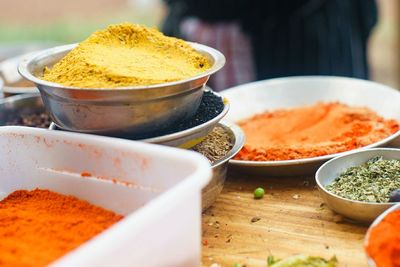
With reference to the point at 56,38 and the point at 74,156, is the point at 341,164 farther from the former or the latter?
the point at 56,38

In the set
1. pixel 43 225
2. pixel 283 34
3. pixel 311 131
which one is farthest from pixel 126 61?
pixel 283 34

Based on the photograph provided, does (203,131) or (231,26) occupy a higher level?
(203,131)

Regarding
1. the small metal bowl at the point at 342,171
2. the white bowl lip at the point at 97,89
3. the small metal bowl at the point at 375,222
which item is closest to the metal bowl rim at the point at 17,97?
the white bowl lip at the point at 97,89

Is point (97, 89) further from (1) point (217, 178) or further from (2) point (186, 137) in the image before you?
(1) point (217, 178)

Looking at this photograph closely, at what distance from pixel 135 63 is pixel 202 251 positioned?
0.47 m

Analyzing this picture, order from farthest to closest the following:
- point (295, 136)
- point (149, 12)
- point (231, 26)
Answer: point (149, 12) < point (231, 26) < point (295, 136)

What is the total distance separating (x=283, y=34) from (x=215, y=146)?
1.70m

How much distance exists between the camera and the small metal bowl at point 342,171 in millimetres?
1428

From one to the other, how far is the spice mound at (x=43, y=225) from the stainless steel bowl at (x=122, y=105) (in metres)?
0.18

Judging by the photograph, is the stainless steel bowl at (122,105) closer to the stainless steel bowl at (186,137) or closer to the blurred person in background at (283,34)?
the stainless steel bowl at (186,137)

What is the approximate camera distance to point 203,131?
1.49 metres

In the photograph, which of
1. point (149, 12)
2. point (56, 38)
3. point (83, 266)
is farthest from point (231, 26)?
point (149, 12)

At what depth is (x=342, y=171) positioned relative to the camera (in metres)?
1.65

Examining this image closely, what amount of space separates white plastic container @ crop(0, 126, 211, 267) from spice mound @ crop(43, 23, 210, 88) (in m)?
0.14
